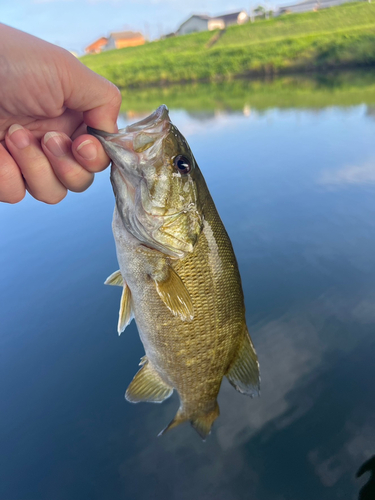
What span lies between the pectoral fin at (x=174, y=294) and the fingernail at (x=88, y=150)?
0.66 meters

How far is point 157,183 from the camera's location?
1.57 metres

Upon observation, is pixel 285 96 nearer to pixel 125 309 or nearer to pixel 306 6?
pixel 125 309

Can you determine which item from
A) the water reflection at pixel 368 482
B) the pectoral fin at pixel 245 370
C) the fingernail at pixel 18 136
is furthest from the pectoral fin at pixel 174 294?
the water reflection at pixel 368 482

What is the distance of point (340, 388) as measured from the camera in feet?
11.4

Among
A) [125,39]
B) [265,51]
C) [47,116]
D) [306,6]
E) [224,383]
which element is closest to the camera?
[47,116]

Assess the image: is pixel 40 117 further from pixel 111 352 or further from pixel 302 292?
pixel 302 292

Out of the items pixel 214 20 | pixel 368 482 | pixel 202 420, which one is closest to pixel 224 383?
pixel 368 482

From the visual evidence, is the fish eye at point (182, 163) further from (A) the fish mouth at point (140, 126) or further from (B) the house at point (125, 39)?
(B) the house at point (125, 39)

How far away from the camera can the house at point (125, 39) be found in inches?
2378

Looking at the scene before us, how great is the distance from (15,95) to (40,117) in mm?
217

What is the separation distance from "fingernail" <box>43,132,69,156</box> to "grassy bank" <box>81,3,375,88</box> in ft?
90.0

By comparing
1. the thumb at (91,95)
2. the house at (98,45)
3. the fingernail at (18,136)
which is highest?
the house at (98,45)

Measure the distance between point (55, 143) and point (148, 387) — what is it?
1.46 metres

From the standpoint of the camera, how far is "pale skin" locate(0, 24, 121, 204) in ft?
4.85
